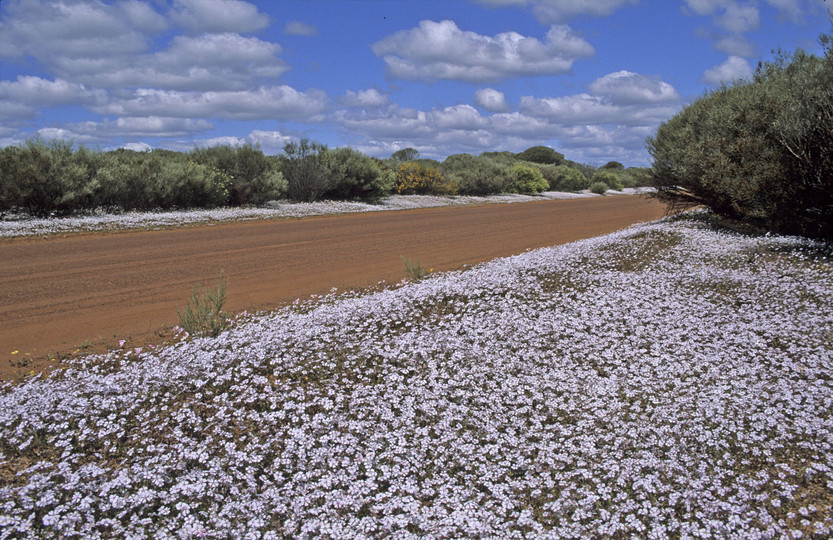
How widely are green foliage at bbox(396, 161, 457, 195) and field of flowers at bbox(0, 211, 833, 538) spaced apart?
31.4 m

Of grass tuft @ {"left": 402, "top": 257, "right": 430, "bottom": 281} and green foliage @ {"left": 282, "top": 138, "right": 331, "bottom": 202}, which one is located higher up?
green foliage @ {"left": 282, "top": 138, "right": 331, "bottom": 202}

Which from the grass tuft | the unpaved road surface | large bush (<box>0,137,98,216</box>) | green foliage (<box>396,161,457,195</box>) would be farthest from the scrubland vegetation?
green foliage (<box>396,161,457,195</box>)

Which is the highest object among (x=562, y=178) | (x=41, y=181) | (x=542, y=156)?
(x=542, y=156)

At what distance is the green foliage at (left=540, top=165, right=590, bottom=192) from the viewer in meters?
61.8

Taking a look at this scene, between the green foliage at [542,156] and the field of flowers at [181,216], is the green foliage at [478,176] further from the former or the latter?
the green foliage at [542,156]

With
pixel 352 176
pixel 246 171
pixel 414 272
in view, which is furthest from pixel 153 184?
pixel 414 272

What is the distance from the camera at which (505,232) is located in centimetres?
1989

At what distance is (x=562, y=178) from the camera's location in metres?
63.6

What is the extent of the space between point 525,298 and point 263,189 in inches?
878

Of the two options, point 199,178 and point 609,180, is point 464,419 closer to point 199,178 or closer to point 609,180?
point 199,178

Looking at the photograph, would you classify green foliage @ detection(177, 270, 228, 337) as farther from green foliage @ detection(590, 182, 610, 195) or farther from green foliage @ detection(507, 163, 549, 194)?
green foliage @ detection(590, 182, 610, 195)

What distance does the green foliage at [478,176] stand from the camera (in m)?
43.5

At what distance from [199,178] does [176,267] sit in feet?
45.2

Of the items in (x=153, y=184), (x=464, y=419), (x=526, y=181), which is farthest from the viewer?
(x=526, y=181)
